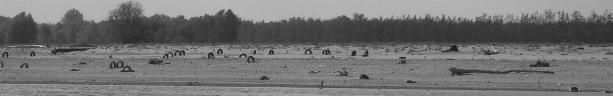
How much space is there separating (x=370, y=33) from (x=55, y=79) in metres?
86.1

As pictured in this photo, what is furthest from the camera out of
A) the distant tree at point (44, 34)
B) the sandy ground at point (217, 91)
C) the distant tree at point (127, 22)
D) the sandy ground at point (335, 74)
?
the distant tree at point (44, 34)

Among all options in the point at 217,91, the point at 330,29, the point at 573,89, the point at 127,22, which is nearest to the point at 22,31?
the point at 127,22

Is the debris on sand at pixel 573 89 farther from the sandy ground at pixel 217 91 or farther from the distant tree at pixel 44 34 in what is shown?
the distant tree at pixel 44 34

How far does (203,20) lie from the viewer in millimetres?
112188

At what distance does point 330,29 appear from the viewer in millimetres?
121438

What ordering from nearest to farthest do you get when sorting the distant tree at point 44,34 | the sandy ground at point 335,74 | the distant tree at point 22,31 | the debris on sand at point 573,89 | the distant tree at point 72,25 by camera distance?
1. the debris on sand at point 573,89
2. the sandy ground at point 335,74
3. the distant tree at point 22,31
4. the distant tree at point 44,34
5. the distant tree at point 72,25

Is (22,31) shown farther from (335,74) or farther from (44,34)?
(335,74)

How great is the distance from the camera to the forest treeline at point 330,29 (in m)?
100

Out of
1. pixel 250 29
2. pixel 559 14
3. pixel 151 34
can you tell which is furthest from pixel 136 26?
pixel 559 14

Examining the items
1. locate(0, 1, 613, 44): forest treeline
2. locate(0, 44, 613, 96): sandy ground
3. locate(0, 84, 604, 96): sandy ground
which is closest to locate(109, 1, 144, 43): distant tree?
locate(0, 1, 613, 44): forest treeline

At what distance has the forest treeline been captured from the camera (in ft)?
329

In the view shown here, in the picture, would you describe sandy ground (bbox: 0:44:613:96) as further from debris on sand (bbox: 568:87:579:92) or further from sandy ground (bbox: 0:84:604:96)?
sandy ground (bbox: 0:84:604:96)

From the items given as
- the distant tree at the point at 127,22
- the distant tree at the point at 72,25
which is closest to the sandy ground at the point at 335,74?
the distant tree at the point at 127,22

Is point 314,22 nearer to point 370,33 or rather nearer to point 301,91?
point 370,33
